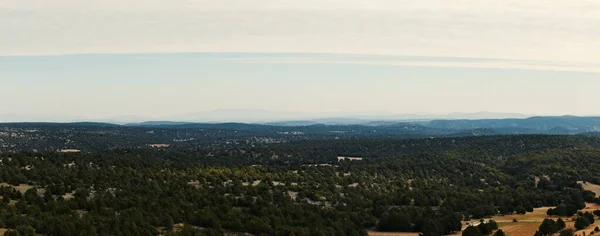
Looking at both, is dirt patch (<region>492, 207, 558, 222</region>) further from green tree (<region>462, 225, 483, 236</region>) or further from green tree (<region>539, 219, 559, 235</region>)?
green tree (<region>462, 225, 483, 236</region>)

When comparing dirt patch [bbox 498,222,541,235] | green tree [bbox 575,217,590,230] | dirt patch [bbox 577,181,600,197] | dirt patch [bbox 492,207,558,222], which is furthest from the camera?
dirt patch [bbox 577,181,600,197]

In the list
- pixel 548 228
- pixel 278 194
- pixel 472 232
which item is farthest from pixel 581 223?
pixel 278 194

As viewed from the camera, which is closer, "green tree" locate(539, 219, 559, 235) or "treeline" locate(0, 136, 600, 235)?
"treeline" locate(0, 136, 600, 235)

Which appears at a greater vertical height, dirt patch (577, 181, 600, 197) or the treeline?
the treeline

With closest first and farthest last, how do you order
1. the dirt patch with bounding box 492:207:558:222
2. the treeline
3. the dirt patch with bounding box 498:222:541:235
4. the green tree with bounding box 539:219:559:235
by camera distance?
1. the treeline
2. the green tree with bounding box 539:219:559:235
3. the dirt patch with bounding box 498:222:541:235
4. the dirt patch with bounding box 492:207:558:222

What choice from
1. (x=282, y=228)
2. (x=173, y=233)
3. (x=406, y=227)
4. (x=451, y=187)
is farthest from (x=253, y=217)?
(x=451, y=187)

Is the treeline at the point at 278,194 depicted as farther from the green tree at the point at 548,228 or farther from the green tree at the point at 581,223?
the green tree at the point at 581,223

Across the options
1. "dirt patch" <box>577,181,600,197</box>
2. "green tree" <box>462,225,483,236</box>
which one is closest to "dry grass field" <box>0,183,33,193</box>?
"green tree" <box>462,225,483,236</box>

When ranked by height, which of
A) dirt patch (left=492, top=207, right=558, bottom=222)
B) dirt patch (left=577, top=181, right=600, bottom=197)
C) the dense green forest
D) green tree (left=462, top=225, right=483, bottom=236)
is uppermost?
the dense green forest

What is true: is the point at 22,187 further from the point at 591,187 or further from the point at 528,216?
the point at 591,187
